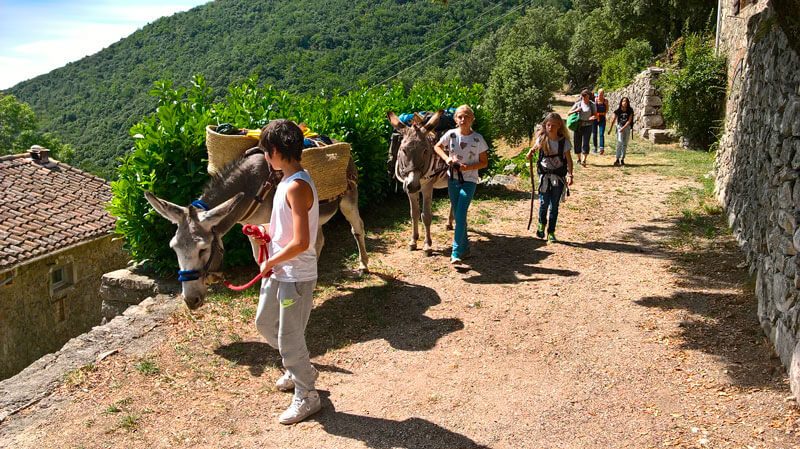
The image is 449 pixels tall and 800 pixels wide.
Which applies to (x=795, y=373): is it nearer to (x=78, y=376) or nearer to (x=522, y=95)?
(x=78, y=376)

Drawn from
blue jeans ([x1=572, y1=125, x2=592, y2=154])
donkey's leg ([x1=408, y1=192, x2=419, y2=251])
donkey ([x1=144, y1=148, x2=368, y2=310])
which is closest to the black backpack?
donkey's leg ([x1=408, y1=192, x2=419, y2=251])

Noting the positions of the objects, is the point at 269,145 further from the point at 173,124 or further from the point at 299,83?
the point at 299,83

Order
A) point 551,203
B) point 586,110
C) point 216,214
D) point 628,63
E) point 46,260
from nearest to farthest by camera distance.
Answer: point 216,214, point 551,203, point 586,110, point 46,260, point 628,63

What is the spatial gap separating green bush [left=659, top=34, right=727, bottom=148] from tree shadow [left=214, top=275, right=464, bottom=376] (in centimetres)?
1234

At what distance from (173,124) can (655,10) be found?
29.8 meters

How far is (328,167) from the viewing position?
6402mm

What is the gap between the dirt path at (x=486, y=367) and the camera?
402cm

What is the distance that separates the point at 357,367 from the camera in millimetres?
5109

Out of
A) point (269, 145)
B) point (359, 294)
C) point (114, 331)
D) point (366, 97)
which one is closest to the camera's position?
point (269, 145)

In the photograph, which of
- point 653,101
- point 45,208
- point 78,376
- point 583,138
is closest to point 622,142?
point 583,138

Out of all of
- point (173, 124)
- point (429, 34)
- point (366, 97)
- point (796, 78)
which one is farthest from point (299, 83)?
point (796, 78)

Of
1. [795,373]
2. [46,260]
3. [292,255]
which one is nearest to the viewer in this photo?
[292,255]

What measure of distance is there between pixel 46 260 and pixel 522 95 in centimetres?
1682

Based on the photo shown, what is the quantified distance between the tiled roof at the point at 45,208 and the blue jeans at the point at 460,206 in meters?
11.6
